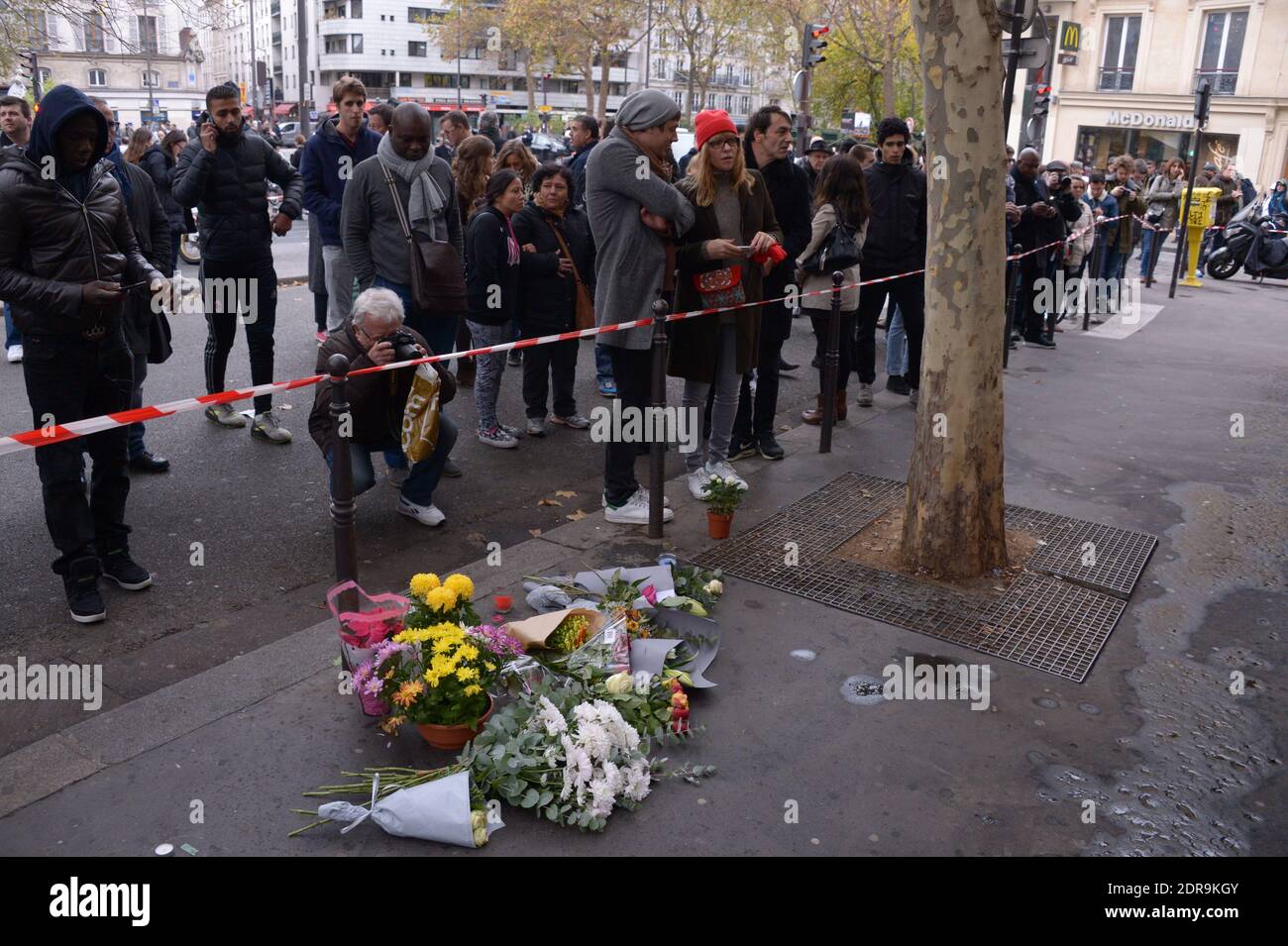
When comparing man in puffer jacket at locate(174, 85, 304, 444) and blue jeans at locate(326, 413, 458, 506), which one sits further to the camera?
man in puffer jacket at locate(174, 85, 304, 444)

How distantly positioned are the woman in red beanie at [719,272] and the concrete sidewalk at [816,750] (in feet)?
2.89

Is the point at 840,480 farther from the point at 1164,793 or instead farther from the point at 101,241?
the point at 101,241

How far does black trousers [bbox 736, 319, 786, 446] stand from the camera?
23.5 ft

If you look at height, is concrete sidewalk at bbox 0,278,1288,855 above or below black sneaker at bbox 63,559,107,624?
below

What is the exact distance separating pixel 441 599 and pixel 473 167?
17.7 ft

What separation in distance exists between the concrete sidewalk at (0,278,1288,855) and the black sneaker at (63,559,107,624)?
84cm

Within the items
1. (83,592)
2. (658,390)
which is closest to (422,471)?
(658,390)

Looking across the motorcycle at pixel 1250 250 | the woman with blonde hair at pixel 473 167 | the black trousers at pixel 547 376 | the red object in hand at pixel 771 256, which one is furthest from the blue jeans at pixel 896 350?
the motorcycle at pixel 1250 250

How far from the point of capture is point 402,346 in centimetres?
557

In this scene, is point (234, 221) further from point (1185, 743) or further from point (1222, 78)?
point (1222, 78)

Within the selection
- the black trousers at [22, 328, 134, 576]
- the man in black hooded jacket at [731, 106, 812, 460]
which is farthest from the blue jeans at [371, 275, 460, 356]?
the black trousers at [22, 328, 134, 576]

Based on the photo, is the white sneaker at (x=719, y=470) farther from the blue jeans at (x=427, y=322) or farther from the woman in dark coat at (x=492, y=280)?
the blue jeans at (x=427, y=322)

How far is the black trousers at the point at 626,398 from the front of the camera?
5.86 meters

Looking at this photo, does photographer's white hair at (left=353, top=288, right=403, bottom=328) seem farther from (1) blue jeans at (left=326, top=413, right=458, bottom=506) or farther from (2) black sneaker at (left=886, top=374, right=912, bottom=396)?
(2) black sneaker at (left=886, top=374, right=912, bottom=396)
